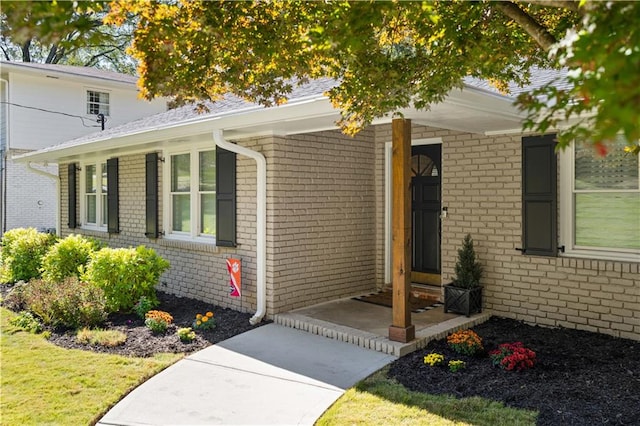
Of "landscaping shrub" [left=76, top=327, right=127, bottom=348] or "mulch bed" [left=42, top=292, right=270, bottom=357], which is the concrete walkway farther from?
"landscaping shrub" [left=76, top=327, right=127, bottom=348]

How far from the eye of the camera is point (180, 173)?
8914 mm

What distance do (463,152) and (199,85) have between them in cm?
428

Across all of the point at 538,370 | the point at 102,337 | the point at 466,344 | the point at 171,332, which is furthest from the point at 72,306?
the point at 538,370

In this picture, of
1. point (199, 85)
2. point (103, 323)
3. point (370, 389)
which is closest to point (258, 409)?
point (370, 389)

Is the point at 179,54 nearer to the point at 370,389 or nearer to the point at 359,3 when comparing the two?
the point at 359,3

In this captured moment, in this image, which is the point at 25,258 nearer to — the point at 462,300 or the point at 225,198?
the point at 225,198

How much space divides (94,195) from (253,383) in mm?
8574

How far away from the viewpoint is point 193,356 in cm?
552

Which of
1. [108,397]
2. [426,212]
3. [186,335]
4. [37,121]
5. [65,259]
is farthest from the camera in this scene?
[37,121]

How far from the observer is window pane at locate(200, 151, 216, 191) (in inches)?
321

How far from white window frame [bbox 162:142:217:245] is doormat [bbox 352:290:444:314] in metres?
2.50

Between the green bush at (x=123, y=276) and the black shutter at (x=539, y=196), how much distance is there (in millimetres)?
5135

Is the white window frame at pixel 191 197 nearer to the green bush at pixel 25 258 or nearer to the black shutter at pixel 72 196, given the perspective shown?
the green bush at pixel 25 258

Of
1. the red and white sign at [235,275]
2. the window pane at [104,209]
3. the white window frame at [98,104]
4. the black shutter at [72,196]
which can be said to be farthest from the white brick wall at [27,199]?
the red and white sign at [235,275]
